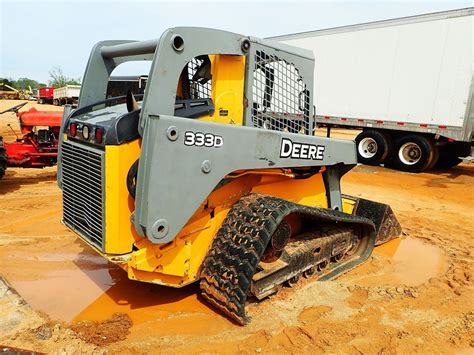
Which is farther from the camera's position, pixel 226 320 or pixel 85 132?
pixel 226 320

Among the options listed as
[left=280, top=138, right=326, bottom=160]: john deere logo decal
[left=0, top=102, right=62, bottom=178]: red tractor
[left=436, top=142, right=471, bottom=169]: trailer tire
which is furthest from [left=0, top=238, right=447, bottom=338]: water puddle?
[left=436, top=142, right=471, bottom=169]: trailer tire

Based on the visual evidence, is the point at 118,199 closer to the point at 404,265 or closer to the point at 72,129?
the point at 72,129

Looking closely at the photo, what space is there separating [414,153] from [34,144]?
9.42m

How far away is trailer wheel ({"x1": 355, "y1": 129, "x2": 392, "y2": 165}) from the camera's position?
11.6 m

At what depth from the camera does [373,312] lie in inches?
135

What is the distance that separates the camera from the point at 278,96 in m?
3.67

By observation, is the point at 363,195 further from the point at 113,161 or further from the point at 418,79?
the point at 113,161

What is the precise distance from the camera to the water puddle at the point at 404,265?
4.18 metres

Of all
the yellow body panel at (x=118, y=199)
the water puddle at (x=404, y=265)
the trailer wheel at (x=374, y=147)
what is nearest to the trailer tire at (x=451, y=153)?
the trailer wheel at (x=374, y=147)

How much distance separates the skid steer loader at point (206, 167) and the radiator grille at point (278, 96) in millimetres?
11

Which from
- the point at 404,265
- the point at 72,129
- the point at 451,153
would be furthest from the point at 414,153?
the point at 72,129

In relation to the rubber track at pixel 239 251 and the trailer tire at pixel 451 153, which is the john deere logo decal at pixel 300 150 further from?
the trailer tire at pixel 451 153

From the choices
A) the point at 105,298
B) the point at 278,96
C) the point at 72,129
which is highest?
the point at 278,96

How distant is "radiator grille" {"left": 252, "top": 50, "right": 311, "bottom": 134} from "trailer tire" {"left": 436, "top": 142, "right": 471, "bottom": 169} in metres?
9.07
